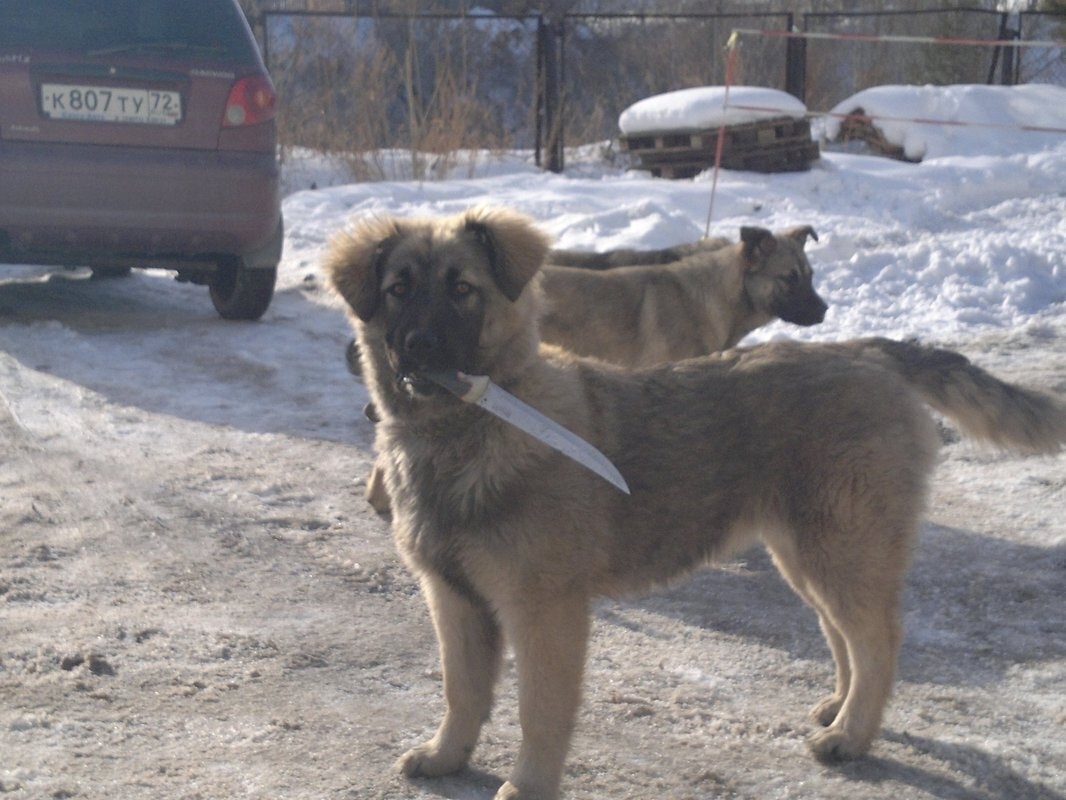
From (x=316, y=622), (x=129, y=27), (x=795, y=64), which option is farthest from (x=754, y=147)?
(x=316, y=622)

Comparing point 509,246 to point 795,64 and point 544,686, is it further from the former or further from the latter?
point 795,64

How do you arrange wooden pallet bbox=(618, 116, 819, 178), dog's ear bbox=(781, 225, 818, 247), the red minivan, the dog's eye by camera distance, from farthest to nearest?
wooden pallet bbox=(618, 116, 819, 178), dog's ear bbox=(781, 225, 818, 247), the red minivan, the dog's eye

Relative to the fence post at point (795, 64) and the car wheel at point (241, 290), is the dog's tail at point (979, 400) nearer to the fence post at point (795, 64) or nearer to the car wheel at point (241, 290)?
the car wheel at point (241, 290)

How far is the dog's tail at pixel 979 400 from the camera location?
12.4ft

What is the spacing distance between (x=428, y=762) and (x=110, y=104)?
221 inches

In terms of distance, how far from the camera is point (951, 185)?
1452 cm

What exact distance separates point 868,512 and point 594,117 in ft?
57.7

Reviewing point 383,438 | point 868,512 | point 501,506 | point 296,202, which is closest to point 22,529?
point 383,438

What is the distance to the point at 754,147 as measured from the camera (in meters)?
15.1

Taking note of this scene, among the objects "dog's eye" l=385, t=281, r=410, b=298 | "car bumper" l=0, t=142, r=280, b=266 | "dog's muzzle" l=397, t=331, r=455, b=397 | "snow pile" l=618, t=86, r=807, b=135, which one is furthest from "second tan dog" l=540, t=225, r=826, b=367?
"snow pile" l=618, t=86, r=807, b=135

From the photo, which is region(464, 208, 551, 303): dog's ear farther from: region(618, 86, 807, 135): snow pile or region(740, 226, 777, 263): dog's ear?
region(618, 86, 807, 135): snow pile

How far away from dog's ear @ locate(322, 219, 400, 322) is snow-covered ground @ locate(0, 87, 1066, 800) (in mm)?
1273

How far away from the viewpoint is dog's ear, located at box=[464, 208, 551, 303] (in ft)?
11.7

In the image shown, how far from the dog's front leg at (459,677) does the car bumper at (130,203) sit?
5062 mm
